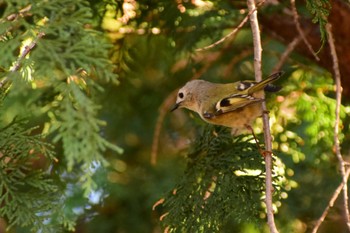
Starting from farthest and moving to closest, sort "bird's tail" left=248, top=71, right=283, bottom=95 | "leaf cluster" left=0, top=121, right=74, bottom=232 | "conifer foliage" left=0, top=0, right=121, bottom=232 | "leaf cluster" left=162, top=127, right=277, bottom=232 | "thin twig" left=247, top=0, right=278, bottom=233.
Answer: "bird's tail" left=248, top=71, right=283, bottom=95, "leaf cluster" left=162, top=127, right=277, bottom=232, "leaf cluster" left=0, top=121, right=74, bottom=232, "thin twig" left=247, top=0, right=278, bottom=233, "conifer foliage" left=0, top=0, right=121, bottom=232

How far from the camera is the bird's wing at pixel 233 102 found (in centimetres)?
246

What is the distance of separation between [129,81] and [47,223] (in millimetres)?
1450

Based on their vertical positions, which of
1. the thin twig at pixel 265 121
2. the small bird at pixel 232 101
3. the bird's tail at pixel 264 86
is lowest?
the small bird at pixel 232 101

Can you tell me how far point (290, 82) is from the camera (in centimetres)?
304

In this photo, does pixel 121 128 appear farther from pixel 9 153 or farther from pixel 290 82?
pixel 9 153

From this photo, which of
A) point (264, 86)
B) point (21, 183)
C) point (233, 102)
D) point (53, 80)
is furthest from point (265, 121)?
point (53, 80)

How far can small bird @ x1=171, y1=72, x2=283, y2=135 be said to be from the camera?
2471 millimetres

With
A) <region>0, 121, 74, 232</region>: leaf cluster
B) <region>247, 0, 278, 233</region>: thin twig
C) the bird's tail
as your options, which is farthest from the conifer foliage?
the bird's tail

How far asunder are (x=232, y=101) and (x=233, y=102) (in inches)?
0.5

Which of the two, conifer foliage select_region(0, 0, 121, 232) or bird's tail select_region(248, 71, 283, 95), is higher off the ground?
conifer foliage select_region(0, 0, 121, 232)

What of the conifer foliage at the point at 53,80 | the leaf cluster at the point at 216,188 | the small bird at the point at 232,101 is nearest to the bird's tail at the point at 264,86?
the small bird at the point at 232,101

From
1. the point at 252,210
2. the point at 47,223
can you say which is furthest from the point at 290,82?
the point at 47,223

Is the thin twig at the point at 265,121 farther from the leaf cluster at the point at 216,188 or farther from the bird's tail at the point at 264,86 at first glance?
the leaf cluster at the point at 216,188

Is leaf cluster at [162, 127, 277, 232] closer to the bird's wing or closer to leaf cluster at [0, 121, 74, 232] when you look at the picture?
the bird's wing
